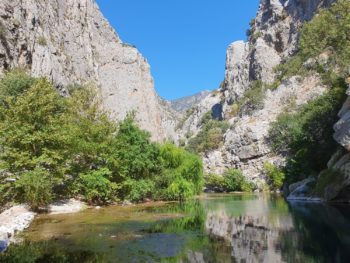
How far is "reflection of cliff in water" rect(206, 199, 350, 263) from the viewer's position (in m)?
12.8

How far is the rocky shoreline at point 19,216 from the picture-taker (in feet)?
58.0

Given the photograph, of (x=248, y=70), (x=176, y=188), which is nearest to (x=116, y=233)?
(x=176, y=188)

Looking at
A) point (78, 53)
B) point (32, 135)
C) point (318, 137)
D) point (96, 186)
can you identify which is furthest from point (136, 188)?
point (78, 53)

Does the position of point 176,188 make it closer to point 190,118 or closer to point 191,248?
point 191,248

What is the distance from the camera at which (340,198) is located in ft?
114

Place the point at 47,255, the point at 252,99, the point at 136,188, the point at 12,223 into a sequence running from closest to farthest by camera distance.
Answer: the point at 47,255, the point at 12,223, the point at 136,188, the point at 252,99

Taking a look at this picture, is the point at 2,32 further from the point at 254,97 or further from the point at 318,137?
the point at 254,97

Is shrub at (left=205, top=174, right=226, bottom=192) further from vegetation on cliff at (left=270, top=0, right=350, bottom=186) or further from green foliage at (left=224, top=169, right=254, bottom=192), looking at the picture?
vegetation on cliff at (left=270, top=0, right=350, bottom=186)

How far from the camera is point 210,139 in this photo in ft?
399

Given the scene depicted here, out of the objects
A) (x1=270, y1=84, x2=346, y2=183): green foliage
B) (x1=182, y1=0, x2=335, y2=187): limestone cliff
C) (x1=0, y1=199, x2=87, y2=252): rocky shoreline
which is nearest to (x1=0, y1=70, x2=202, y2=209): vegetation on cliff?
(x1=0, y1=199, x2=87, y2=252): rocky shoreline

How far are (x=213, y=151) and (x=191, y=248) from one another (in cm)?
10224

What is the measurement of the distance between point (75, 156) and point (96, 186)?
3.79 m

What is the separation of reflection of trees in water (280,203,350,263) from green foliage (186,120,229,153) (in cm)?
9839

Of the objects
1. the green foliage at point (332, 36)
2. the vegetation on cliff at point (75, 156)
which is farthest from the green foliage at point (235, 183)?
the green foliage at point (332, 36)
